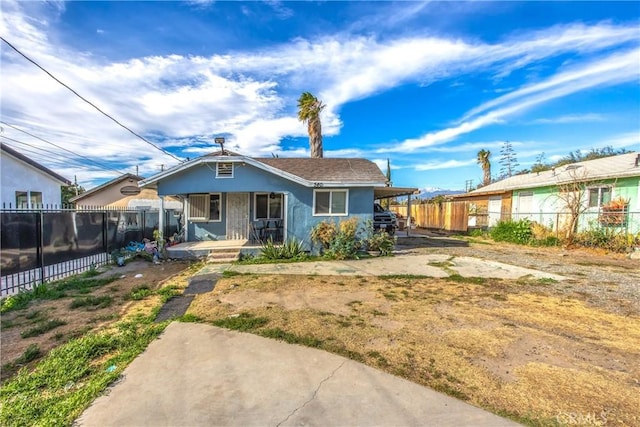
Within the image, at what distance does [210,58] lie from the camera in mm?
10445

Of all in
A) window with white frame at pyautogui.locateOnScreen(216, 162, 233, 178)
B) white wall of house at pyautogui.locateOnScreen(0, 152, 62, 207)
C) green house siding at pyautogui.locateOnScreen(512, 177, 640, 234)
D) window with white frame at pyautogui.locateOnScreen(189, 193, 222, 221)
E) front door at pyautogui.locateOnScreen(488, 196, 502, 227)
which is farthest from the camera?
front door at pyautogui.locateOnScreen(488, 196, 502, 227)

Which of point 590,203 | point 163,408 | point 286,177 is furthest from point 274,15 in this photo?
point 590,203

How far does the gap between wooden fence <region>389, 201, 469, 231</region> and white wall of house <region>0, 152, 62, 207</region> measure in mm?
24305

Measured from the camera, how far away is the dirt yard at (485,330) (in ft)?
9.24

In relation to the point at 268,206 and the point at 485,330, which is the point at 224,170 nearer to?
the point at 268,206

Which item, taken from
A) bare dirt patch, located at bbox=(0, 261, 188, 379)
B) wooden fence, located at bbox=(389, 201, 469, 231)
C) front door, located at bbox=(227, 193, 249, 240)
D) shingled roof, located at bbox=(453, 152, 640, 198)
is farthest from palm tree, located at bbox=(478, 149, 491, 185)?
bare dirt patch, located at bbox=(0, 261, 188, 379)

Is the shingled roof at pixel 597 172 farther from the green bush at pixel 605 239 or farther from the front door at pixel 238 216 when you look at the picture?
the front door at pixel 238 216

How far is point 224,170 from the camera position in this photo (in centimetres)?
1064

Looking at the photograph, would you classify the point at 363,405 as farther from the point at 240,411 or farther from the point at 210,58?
the point at 210,58

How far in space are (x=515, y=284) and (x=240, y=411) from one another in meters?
7.21

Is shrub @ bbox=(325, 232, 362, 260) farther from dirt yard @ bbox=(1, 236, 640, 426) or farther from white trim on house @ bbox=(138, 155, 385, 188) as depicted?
dirt yard @ bbox=(1, 236, 640, 426)

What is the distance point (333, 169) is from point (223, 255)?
565 centimetres

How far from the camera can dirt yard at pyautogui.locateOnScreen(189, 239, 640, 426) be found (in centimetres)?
282

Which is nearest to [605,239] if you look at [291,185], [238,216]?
[291,185]
